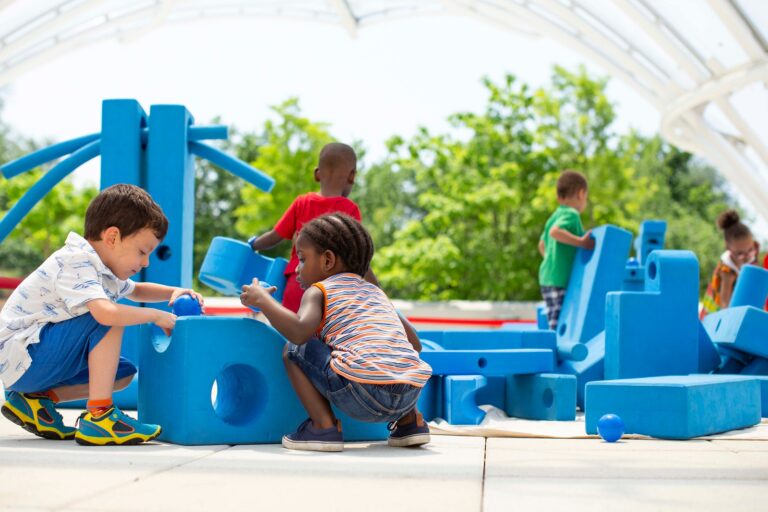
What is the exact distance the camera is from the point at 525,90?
2630cm

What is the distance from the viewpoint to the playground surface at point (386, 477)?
216cm

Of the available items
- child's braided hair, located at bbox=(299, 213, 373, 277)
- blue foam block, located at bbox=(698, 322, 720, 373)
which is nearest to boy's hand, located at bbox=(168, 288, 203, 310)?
child's braided hair, located at bbox=(299, 213, 373, 277)

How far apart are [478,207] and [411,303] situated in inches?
401

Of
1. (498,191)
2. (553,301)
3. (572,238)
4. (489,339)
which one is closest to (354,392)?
(489,339)

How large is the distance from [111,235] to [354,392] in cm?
114

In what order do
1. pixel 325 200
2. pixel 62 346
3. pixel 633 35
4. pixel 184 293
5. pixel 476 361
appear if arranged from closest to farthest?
pixel 62 346 < pixel 184 293 < pixel 476 361 < pixel 325 200 < pixel 633 35

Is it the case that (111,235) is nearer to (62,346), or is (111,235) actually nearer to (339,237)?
(62,346)

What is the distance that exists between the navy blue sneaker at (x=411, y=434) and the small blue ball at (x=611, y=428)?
731mm

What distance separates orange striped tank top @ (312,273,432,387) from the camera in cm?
322

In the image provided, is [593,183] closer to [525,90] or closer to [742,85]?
[525,90]

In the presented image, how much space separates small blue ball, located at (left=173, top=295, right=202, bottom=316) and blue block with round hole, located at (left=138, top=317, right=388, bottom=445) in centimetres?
12

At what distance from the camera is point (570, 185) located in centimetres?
633

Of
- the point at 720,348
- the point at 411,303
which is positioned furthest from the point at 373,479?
the point at 411,303

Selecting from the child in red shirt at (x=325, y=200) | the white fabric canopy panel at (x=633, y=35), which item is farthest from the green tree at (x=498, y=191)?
the child in red shirt at (x=325, y=200)
